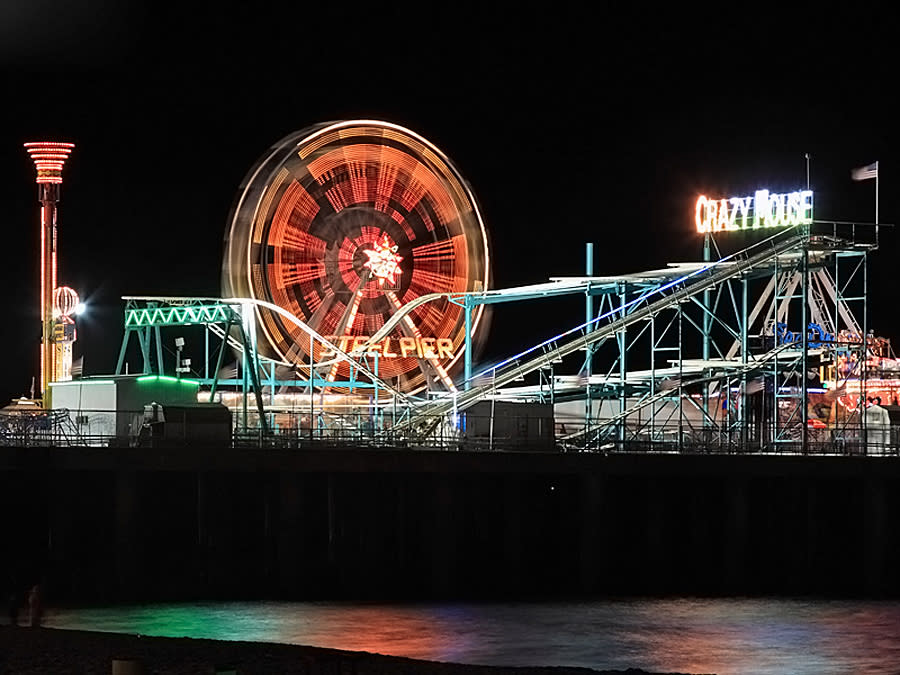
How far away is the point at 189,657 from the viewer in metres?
44.5

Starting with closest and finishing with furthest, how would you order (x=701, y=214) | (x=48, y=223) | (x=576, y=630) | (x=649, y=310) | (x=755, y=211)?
(x=576, y=630), (x=649, y=310), (x=755, y=211), (x=48, y=223), (x=701, y=214)

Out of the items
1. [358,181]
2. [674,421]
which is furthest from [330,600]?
[358,181]

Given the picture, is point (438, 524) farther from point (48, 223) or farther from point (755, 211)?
point (48, 223)

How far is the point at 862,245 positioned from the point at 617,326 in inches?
369

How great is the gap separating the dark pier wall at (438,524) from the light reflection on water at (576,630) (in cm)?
325

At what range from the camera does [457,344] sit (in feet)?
301

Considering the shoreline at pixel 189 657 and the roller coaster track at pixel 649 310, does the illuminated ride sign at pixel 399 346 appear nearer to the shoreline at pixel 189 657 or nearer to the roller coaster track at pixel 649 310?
the roller coaster track at pixel 649 310

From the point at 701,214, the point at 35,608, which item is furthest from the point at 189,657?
the point at 701,214

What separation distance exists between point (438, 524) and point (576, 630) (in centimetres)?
1002

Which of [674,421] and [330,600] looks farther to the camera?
[674,421]

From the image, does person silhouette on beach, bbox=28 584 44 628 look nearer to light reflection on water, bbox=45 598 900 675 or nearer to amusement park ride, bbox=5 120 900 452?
light reflection on water, bbox=45 598 900 675

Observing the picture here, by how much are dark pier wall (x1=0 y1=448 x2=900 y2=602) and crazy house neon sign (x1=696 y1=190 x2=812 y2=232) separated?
17.2 m

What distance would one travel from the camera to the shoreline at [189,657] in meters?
42.5

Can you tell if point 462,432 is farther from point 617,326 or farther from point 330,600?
point 330,600
